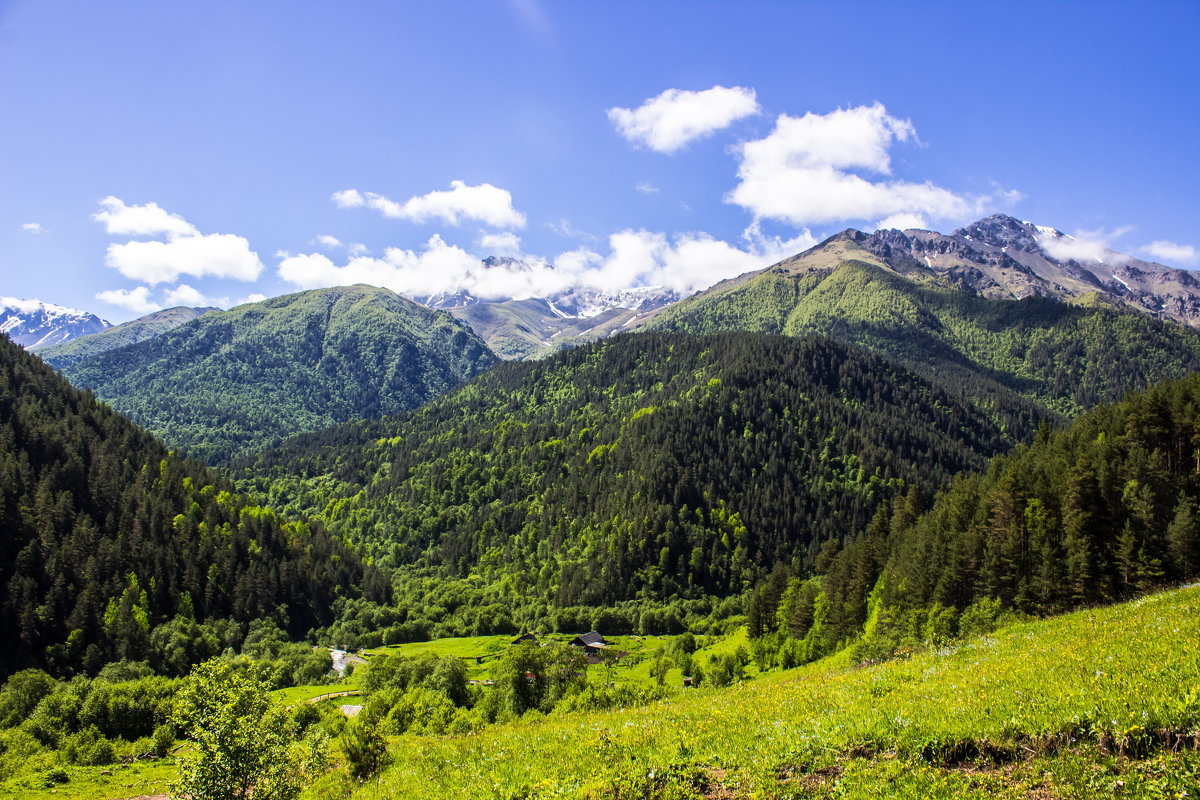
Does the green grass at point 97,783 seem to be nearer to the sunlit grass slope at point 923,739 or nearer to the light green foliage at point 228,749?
the light green foliage at point 228,749

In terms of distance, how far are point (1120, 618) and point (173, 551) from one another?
178929 mm

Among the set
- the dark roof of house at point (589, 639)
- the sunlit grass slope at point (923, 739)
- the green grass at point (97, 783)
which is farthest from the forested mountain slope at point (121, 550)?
the sunlit grass slope at point (923, 739)

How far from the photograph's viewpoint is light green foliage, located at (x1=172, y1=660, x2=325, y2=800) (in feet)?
88.3

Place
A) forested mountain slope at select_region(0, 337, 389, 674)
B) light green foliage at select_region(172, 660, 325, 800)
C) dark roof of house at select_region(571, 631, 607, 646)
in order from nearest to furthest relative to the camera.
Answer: light green foliage at select_region(172, 660, 325, 800), forested mountain slope at select_region(0, 337, 389, 674), dark roof of house at select_region(571, 631, 607, 646)

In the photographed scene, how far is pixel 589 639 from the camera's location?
147 metres

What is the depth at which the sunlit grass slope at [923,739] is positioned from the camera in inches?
512

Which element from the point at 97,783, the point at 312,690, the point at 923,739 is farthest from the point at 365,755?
the point at 312,690

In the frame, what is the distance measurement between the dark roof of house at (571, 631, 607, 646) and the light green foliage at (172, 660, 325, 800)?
12291 cm

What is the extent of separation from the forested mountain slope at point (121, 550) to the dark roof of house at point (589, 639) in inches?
2764

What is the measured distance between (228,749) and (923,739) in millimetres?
29614

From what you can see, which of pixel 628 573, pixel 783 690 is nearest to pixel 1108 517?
pixel 783 690

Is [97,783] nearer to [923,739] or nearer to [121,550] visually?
[923,739]

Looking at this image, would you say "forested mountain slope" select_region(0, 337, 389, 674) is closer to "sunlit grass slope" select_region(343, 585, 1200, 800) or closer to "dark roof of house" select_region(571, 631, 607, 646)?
"dark roof of house" select_region(571, 631, 607, 646)

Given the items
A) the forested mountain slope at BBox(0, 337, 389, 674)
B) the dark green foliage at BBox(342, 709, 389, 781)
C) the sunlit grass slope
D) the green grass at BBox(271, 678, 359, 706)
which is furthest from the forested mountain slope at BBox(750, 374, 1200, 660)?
the forested mountain slope at BBox(0, 337, 389, 674)
